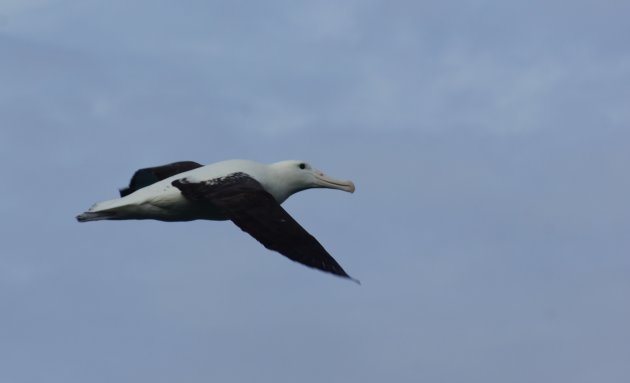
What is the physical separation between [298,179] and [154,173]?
2.54 meters

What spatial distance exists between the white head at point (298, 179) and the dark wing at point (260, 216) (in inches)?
56.9

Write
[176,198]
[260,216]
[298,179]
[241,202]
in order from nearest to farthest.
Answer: [260,216] → [241,202] → [176,198] → [298,179]

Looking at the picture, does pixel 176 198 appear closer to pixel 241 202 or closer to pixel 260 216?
pixel 241 202

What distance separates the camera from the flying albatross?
20000 mm

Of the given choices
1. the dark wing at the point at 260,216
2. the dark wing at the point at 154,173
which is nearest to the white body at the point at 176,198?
the dark wing at the point at 260,216

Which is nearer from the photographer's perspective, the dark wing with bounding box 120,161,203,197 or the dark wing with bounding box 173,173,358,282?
the dark wing with bounding box 173,173,358,282

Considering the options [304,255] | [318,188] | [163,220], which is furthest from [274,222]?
[318,188]

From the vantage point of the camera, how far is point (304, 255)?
64.9 ft

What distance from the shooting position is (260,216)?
20.6m

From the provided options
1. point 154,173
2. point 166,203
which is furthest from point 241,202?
point 154,173

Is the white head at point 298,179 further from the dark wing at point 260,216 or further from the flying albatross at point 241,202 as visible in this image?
the dark wing at point 260,216

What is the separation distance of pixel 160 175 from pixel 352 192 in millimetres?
3130

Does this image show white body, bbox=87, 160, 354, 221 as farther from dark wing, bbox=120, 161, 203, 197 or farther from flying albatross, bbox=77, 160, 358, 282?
dark wing, bbox=120, 161, 203, 197

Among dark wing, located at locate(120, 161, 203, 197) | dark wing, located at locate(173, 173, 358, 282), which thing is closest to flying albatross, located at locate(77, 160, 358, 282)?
dark wing, located at locate(173, 173, 358, 282)
